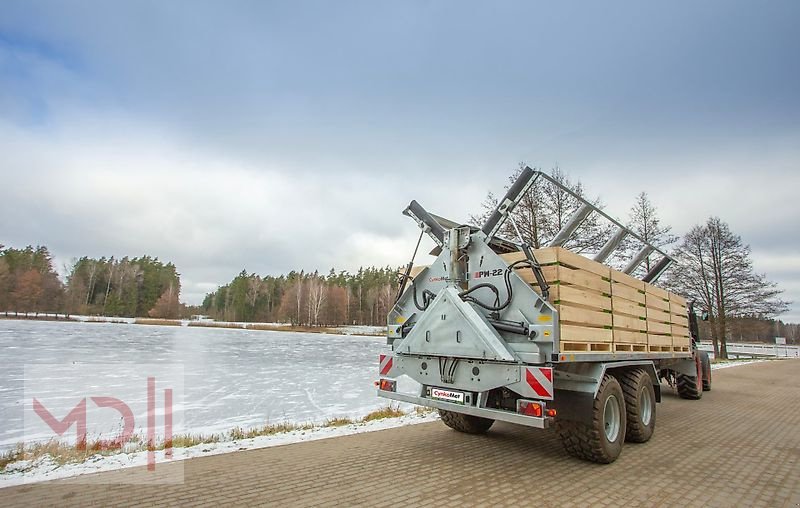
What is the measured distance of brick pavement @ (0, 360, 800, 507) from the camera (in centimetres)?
372

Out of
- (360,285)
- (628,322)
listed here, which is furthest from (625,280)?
(360,285)

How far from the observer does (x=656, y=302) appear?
6785 mm

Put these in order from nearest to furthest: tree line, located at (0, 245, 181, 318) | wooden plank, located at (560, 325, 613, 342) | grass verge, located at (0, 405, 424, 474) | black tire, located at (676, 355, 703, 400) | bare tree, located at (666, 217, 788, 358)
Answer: wooden plank, located at (560, 325, 613, 342) < grass verge, located at (0, 405, 424, 474) < black tire, located at (676, 355, 703, 400) < bare tree, located at (666, 217, 788, 358) < tree line, located at (0, 245, 181, 318)

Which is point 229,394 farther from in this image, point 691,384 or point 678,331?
point 691,384

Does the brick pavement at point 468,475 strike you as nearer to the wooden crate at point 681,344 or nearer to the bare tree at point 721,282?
the wooden crate at point 681,344

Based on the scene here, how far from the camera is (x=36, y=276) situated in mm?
55844

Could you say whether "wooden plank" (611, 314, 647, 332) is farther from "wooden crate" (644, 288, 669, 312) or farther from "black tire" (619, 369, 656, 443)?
"black tire" (619, 369, 656, 443)

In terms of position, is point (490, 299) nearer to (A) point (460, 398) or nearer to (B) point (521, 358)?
(B) point (521, 358)

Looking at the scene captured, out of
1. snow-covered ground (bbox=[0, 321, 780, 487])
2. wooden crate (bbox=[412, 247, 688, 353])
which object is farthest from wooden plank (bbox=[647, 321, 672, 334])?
snow-covered ground (bbox=[0, 321, 780, 487])

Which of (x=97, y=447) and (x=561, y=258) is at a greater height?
(x=561, y=258)

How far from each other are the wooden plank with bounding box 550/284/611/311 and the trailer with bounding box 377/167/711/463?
0.01 metres

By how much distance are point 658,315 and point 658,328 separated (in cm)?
20

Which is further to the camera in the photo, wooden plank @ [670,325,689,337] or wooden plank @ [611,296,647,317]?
wooden plank @ [670,325,689,337]

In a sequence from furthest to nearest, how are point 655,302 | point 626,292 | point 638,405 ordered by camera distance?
point 655,302
point 626,292
point 638,405
